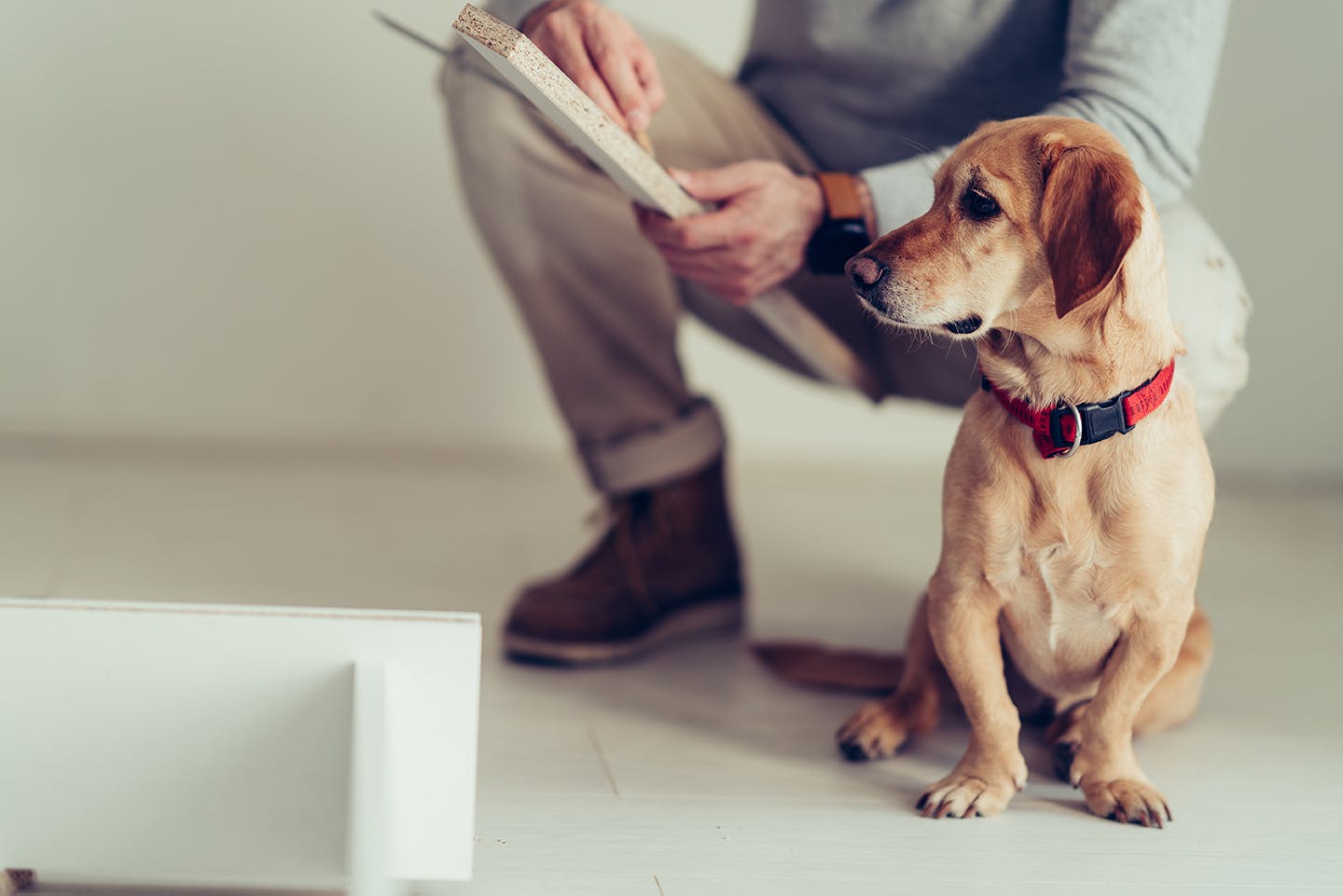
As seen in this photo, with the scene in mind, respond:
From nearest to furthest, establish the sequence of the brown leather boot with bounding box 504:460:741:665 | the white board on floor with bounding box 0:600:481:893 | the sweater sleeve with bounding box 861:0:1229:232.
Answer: the white board on floor with bounding box 0:600:481:893
the sweater sleeve with bounding box 861:0:1229:232
the brown leather boot with bounding box 504:460:741:665

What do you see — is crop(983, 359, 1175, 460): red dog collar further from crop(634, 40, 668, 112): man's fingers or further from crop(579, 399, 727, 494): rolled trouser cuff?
crop(579, 399, 727, 494): rolled trouser cuff

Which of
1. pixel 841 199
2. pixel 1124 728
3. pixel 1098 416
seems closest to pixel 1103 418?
pixel 1098 416

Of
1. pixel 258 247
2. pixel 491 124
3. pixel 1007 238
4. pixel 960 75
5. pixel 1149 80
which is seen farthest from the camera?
pixel 258 247

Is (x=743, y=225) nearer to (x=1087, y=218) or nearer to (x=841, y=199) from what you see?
(x=841, y=199)

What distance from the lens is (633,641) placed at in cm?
150

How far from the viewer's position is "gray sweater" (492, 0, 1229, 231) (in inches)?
45.8

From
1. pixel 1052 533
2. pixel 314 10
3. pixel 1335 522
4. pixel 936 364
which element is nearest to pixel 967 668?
pixel 1052 533

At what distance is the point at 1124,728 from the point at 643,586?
24.7 inches

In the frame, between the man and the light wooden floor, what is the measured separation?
155 mm

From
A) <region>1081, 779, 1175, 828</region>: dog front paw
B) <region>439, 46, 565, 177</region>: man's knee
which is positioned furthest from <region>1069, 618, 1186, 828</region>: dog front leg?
<region>439, 46, 565, 177</region>: man's knee

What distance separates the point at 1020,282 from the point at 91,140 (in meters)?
1.73

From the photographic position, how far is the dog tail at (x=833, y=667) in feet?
4.48

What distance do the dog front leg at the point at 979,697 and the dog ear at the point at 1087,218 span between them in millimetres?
261

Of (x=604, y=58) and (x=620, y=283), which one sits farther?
(x=620, y=283)
